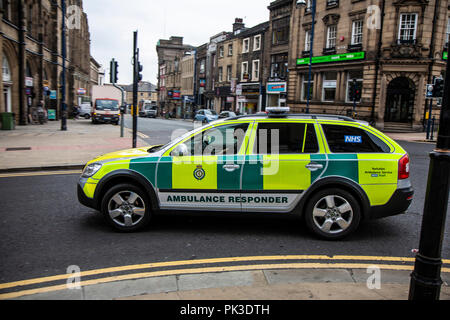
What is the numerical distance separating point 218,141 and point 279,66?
36591 millimetres

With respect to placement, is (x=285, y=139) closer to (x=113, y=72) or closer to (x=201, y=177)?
(x=201, y=177)

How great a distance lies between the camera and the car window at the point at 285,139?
207 inches

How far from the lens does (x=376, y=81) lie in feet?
95.2

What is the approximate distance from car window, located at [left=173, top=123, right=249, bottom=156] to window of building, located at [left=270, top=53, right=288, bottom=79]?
115ft

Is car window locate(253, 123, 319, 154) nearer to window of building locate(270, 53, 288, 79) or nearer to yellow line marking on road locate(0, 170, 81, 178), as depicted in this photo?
yellow line marking on road locate(0, 170, 81, 178)

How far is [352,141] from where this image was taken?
526cm

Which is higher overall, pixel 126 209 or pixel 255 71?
pixel 255 71

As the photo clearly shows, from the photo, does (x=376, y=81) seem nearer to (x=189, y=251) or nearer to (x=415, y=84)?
(x=415, y=84)

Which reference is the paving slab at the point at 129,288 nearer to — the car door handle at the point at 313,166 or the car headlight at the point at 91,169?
the car headlight at the point at 91,169

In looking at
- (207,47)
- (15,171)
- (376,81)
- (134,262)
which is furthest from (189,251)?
(207,47)

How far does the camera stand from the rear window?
17.1 feet

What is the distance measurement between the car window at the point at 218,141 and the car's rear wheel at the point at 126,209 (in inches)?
38.6

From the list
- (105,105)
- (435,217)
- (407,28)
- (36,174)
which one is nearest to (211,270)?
(435,217)

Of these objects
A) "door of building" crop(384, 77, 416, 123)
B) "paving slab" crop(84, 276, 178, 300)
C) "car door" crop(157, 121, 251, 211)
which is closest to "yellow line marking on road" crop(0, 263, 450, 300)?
"paving slab" crop(84, 276, 178, 300)
